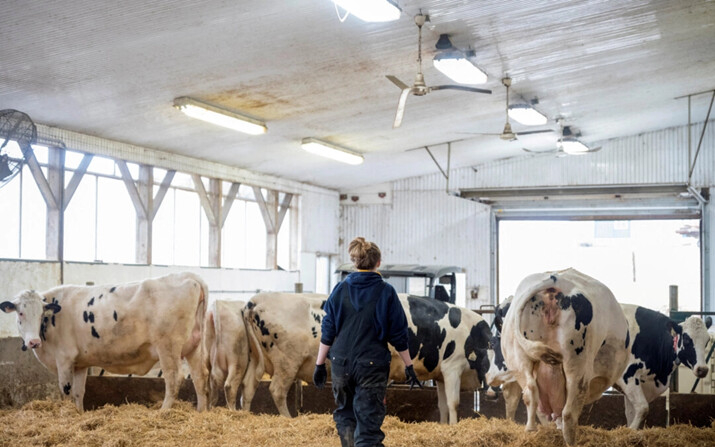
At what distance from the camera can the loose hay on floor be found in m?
7.11

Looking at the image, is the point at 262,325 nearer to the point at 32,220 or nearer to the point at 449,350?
the point at 449,350

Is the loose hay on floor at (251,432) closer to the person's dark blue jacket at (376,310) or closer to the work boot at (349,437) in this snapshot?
the work boot at (349,437)

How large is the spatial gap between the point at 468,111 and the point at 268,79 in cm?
548

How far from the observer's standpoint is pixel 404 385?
34.1 ft

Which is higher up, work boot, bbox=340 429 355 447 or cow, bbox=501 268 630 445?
cow, bbox=501 268 630 445

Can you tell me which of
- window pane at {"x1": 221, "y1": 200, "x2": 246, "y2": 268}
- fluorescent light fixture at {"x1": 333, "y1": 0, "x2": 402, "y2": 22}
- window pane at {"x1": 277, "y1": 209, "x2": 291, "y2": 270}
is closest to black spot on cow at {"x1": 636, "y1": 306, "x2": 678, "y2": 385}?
fluorescent light fixture at {"x1": 333, "y1": 0, "x2": 402, "y2": 22}

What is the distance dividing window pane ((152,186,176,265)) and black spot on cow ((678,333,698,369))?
10.2 meters

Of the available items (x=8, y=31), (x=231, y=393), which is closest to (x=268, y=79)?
(x=8, y=31)

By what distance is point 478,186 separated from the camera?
881 inches

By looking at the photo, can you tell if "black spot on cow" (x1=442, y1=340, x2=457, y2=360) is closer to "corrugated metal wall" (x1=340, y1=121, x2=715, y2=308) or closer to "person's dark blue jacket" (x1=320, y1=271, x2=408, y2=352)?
"person's dark blue jacket" (x1=320, y1=271, x2=408, y2=352)

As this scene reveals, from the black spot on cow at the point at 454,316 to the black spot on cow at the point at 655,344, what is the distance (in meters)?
2.31

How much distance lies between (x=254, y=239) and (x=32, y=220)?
24.1 ft

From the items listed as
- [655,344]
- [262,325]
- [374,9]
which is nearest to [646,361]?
[655,344]

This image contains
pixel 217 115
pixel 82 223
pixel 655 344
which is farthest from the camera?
pixel 82 223
